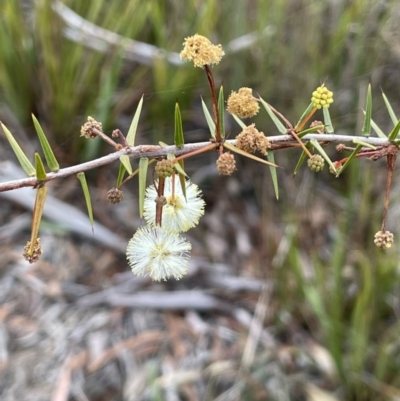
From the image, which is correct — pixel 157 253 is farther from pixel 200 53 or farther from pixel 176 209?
pixel 200 53

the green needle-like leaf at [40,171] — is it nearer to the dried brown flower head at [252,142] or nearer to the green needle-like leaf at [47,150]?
the green needle-like leaf at [47,150]

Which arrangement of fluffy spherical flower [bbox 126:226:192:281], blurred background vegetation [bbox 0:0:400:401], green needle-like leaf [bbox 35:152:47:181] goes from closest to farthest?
green needle-like leaf [bbox 35:152:47:181], fluffy spherical flower [bbox 126:226:192:281], blurred background vegetation [bbox 0:0:400:401]

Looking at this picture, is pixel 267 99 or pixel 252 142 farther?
pixel 267 99

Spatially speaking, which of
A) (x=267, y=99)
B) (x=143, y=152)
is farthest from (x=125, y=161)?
(x=267, y=99)

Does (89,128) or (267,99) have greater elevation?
(267,99)

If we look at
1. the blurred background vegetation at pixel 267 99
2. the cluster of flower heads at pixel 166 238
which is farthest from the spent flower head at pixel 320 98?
the blurred background vegetation at pixel 267 99

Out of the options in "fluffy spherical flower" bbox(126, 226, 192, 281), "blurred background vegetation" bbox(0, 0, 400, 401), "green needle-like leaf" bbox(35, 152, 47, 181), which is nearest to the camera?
"green needle-like leaf" bbox(35, 152, 47, 181)

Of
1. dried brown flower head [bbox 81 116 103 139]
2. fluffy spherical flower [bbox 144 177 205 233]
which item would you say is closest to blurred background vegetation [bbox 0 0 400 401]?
fluffy spherical flower [bbox 144 177 205 233]

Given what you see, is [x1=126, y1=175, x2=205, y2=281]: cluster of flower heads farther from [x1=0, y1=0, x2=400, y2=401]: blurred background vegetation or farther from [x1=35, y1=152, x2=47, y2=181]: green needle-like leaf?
[x1=0, y1=0, x2=400, y2=401]: blurred background vegetation
